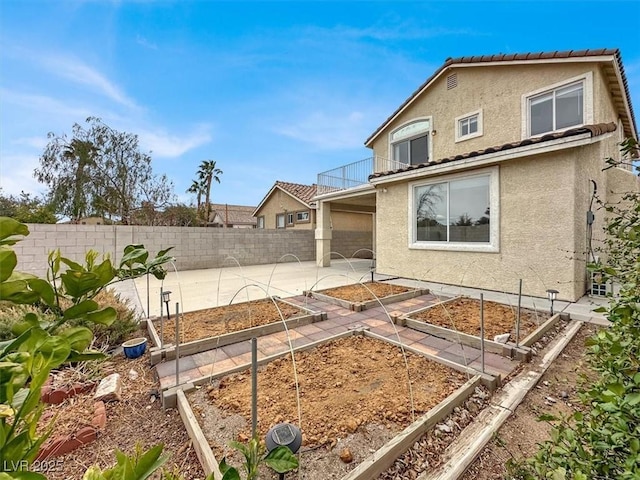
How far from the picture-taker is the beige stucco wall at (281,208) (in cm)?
1988

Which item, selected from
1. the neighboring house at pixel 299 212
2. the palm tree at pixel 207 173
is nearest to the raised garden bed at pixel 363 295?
the neighboring house at pixel 299 212

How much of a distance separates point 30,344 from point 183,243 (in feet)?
43.4

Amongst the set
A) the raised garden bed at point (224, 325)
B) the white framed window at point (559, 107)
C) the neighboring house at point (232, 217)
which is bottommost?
the raised garden bed at point (224, 325)

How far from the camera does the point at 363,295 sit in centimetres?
726

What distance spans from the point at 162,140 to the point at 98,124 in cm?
413

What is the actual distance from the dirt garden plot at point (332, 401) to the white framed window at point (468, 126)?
9281mm

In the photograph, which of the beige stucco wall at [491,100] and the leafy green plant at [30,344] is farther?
the beige stucco wall at [491,100]

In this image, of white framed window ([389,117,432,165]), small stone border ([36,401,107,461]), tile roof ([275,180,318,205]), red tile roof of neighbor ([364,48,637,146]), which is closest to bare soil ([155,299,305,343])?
small stone border ([36,401,107,461])

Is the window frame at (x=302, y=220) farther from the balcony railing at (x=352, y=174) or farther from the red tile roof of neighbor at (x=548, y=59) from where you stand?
the red tile roof of neighbor at (x=548, y=59)

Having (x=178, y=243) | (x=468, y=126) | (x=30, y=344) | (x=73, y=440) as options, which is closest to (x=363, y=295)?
(x=73, y=440)

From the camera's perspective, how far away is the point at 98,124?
18.3 meters

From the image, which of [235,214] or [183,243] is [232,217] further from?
[183,243]

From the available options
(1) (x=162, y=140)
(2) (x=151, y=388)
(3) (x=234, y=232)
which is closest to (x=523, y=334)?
(2) (x=151, y=388)

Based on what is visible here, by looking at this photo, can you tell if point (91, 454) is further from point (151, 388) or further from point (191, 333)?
point (191, 333)
